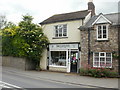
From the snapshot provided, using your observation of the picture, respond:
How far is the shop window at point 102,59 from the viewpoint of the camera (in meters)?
17.6

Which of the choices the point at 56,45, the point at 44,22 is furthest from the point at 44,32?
the point at 56,45

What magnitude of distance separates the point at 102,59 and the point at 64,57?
5.07 m

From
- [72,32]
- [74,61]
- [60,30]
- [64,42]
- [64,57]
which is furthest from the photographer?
[60,30]

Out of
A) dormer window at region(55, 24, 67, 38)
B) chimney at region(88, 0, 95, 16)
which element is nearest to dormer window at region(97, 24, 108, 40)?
chimney at region(88, 0, 95, 16)

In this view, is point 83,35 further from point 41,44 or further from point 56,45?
point 41,44

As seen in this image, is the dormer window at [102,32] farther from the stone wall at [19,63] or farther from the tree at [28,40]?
the stone wall at [19,63]

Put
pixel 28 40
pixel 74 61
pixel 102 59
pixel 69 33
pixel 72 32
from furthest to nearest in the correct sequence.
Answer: pixel 28 40 → pixel 69 33 → pixel 72 32 → pixel 74 61 → pixel 102 59

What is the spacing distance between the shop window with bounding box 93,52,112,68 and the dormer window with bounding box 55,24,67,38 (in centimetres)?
490

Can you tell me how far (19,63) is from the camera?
23.0 meters

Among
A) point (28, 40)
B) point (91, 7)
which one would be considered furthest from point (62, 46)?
point (91, 7)

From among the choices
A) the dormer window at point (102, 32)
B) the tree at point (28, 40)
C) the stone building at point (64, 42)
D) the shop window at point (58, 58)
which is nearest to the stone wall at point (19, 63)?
the tree at point (28, 40)

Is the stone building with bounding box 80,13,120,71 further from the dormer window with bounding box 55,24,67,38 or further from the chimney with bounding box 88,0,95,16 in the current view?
the chimney with bounding box 88,0,95,16

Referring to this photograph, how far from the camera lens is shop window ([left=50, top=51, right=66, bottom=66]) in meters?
21.5

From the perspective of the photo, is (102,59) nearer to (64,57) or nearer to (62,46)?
(64,57)
